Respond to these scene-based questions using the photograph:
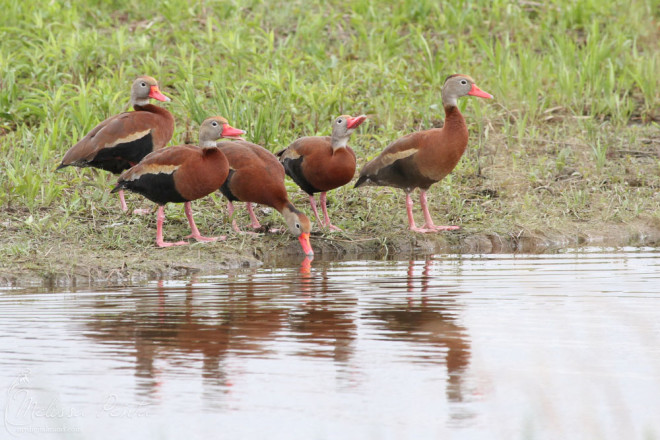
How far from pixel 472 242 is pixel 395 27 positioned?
5535mm

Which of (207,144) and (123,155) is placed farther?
(123,155)

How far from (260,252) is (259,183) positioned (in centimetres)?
51

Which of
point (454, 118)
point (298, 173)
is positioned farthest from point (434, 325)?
point (454, 118)

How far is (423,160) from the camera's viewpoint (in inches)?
337

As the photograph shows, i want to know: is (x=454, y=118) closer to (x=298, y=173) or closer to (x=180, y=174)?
(x=298, y=173)

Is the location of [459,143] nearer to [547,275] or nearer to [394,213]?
[394,213]

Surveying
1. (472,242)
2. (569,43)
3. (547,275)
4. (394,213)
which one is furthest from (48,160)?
(569,43)

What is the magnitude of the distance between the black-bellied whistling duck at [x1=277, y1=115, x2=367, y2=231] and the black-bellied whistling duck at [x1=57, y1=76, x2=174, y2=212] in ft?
4.03

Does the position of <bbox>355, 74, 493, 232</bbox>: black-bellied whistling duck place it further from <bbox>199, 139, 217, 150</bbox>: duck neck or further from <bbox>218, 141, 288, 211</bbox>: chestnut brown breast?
<bbox>199, 139, 217, 150</bbox>: duck neck

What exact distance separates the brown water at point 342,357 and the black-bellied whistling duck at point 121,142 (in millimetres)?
2216

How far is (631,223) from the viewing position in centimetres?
902

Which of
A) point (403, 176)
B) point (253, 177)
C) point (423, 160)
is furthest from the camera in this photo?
point (403, 176)

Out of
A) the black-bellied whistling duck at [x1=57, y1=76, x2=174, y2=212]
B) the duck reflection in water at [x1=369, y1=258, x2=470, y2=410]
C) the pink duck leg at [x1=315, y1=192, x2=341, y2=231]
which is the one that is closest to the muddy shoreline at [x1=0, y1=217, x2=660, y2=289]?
the pink duck leg at [x1=315, y1=192, x2=341, y2=231]

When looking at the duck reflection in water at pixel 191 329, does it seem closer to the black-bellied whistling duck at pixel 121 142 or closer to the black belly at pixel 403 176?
the black belly at pixel 403 176
